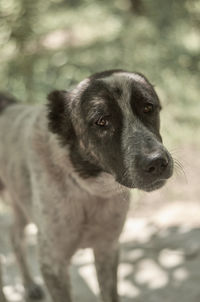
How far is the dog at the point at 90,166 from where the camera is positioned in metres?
2.89

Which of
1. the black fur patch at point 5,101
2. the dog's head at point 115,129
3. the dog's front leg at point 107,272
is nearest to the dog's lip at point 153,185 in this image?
the dog's head at point 115,129

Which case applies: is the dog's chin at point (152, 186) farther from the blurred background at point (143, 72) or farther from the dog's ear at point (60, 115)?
the dog's ear at point (60, 115)

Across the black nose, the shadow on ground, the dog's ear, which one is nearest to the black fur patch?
the dog's ear

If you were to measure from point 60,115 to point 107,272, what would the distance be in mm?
1263

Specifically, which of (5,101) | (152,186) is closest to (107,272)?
(152,186)

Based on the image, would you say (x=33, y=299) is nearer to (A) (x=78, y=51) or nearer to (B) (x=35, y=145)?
(B) (x=35, y=145)

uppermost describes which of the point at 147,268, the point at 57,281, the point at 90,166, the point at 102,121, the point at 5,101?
the point at 102,121

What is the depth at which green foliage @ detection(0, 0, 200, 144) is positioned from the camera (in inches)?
343

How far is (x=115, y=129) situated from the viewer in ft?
9.68

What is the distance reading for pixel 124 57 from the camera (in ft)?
33.1

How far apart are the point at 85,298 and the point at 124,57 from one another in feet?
21.6

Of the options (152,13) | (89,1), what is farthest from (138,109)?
(89,1)

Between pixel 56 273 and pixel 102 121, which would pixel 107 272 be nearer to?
pixel 56 273

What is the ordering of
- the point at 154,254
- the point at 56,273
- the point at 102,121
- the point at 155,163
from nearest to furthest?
the point at 155,163, the point at 102,121, the point at 56,273, the point at 154,254
